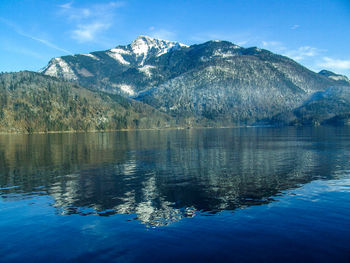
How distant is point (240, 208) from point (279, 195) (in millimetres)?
9847

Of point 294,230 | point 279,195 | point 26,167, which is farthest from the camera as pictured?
point 26,167

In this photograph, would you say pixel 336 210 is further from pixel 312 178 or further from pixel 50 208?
pixel 50 208

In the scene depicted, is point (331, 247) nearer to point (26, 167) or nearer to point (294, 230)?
point (294, 230)

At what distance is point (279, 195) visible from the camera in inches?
1614

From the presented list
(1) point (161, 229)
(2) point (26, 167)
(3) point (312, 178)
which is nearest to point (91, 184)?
(1) point (161, 229)

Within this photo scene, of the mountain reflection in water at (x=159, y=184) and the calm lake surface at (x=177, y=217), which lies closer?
the calm lake surface at (x=177, y=217)

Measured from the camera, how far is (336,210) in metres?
33.7

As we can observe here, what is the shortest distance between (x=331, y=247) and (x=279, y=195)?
17.0 meters

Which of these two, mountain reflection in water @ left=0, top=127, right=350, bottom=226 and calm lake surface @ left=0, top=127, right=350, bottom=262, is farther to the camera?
mountain reflection in water @ left=0, top=127, right=350, bottom=226

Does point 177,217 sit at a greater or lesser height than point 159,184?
lesser

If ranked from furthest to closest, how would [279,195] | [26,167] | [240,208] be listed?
[26,167] < [279,195] < [240,208]

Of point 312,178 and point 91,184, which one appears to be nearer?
point 91,184

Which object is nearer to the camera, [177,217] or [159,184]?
[177,217]

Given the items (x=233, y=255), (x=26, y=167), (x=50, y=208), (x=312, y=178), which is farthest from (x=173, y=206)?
(x=26, y=167)
